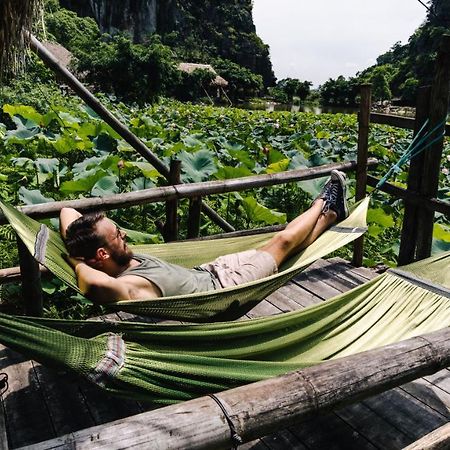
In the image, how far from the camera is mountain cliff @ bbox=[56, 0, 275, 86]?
→ 3819 cm

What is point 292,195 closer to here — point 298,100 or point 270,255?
point 270,255

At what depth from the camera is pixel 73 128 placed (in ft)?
17.9

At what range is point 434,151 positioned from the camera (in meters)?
2.46

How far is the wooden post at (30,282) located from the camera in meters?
1.90

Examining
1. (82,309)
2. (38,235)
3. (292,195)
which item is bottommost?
(82,309)

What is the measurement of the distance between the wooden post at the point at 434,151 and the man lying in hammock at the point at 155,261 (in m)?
0.45

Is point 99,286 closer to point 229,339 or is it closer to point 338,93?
point 229,339

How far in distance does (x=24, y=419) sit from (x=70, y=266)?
0.49m

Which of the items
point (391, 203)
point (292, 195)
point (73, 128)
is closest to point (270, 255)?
point (292, 195)

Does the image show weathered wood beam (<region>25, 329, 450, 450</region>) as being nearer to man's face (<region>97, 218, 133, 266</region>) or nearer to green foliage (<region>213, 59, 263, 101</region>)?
man's face (<region>97, 218, 133, 266</region>)

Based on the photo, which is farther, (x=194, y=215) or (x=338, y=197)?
(x=194, y=215)

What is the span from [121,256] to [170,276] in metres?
0.19

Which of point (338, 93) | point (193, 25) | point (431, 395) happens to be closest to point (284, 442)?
point (431, 395)

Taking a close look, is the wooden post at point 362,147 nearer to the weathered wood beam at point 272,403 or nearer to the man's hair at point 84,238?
the man's hair at point 84,238
